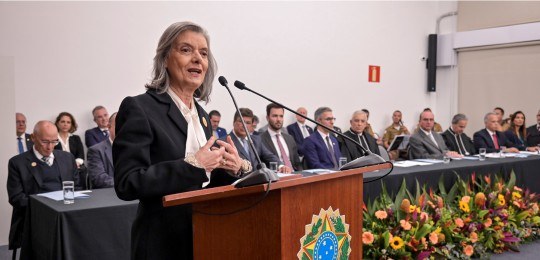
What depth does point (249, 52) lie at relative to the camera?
8297mm

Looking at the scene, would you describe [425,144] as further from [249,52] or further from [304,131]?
[249,52]

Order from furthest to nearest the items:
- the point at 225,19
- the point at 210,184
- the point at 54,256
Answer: the point at 225,19, the point at 54,256, the point at 210,184

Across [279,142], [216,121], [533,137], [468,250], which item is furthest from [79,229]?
[533,137]

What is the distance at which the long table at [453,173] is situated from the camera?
13.8 feet

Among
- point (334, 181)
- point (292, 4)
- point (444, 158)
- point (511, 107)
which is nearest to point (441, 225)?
point (444, 158)

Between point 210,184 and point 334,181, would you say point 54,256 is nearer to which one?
point 210,184

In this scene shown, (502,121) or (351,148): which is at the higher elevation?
(502,121)

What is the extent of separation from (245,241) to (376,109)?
355 inches

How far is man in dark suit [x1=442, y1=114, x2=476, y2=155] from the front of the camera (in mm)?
6785

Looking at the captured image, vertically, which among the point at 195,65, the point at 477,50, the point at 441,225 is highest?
the point at 477,50

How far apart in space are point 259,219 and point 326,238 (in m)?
0.25

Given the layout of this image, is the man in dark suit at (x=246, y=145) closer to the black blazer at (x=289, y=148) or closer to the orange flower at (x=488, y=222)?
the black blazer at (x=289, y=148)

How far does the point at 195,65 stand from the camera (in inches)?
59.1

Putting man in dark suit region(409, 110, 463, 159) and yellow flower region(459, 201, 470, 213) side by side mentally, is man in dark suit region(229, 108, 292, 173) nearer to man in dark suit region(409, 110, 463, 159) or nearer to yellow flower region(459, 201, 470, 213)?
man in dark suit region(409, 110, 463, 159)
